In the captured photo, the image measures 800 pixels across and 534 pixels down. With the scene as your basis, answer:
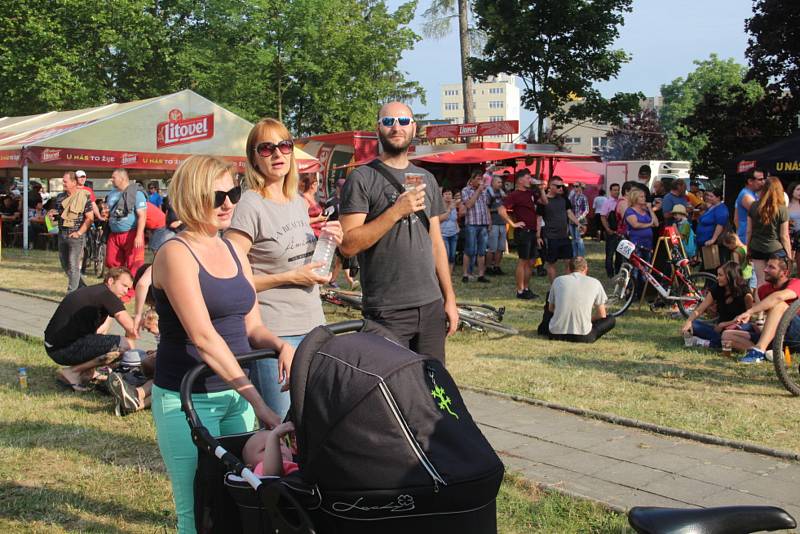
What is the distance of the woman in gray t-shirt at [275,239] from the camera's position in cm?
378

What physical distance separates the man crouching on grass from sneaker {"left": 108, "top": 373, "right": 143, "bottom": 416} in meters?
1.02

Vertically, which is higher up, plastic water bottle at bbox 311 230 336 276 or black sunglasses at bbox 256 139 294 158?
black sunglasses at bbox 256 139 294 158

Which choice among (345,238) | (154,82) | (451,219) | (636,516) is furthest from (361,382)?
(154,82)

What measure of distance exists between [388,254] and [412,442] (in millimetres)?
2065

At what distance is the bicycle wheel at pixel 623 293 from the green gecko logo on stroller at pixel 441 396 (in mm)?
9297

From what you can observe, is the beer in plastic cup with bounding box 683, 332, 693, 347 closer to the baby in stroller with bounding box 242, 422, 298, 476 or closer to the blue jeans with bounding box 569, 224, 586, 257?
the blue jeans with bounding box 569, 224, 586, 257

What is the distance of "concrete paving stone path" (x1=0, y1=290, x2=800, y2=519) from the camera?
4652 millimetres

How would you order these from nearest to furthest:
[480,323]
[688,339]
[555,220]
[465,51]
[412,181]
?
[412,181] → [688,339] → [480,323] → [555,220] → [465,51]

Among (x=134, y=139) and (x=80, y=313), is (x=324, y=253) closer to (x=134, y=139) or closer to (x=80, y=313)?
(x=80, y=313)

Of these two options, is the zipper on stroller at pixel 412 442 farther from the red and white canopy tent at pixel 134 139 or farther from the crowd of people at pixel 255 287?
the red and white canopy tent at pixel 134 139

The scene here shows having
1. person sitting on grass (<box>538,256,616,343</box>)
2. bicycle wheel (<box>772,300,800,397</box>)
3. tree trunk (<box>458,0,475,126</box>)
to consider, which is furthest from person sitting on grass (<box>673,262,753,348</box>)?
tree trunk (<box>458,0,475,126</box>)

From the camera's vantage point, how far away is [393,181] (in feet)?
13.8

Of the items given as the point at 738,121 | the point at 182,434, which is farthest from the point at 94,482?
the point at 738,121

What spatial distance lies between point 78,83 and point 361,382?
42.6 m
